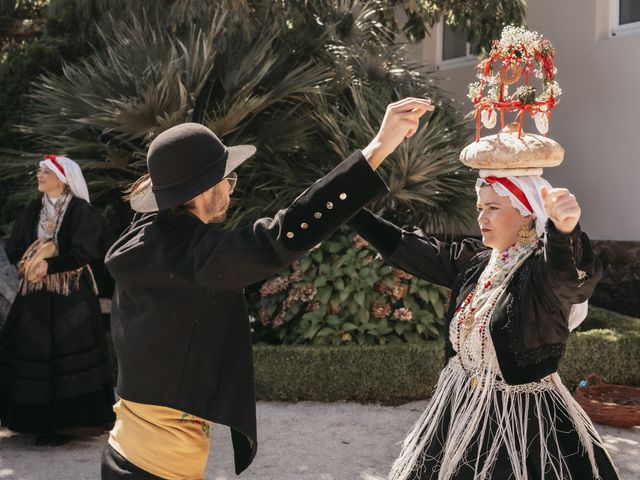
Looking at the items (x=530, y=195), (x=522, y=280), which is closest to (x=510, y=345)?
(x=522, y=280)

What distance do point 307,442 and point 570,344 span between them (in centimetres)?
221

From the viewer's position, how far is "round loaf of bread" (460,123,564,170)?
2570mm

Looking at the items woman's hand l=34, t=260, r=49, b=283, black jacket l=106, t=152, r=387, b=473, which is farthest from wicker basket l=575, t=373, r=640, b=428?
black jacket l=106, t=152, r=387, b=473

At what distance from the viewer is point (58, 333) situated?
4910 millimetres

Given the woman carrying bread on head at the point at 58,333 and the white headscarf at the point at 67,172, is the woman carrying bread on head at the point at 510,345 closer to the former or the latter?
the woman carrying bread on head at the point at 58,333

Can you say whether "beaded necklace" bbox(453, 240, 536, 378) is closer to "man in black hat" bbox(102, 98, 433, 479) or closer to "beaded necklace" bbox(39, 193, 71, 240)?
"man in black hat" bbox(102, 98, 433, 479)

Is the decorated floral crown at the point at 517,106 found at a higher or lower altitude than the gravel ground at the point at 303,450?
higher

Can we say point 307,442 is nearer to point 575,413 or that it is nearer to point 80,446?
point 80,446

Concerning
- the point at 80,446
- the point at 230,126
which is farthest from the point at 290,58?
the point at 80,446

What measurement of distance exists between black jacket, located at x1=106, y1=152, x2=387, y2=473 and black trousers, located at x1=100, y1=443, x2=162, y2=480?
0.16 metres

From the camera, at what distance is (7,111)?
8.04 m

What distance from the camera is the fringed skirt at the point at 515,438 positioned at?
2.59 m

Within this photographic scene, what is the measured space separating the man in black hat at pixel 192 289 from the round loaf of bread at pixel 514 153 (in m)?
0.59

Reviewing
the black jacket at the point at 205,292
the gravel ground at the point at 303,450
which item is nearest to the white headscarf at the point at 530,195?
the black jacket at the point at 205,292
